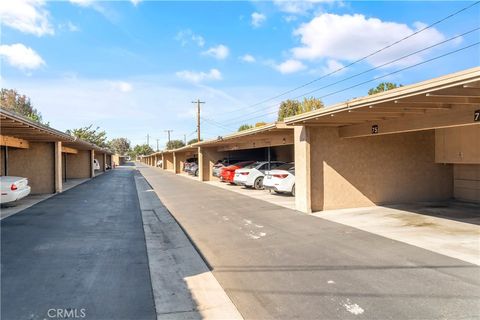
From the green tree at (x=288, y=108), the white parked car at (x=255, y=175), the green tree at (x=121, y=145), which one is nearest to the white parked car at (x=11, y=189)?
the white parked car at (x=255, y=175)

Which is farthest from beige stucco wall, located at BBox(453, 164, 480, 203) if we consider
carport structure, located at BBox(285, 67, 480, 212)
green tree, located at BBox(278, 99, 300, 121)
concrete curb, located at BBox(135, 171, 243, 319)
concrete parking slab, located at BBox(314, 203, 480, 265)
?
green tree, located at BBox(278, 99, 300, 121)

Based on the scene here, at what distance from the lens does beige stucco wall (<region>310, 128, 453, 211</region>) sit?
1171 centimetres

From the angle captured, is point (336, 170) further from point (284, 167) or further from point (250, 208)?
point (284, 167)

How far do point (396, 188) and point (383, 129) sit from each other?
3064 mm

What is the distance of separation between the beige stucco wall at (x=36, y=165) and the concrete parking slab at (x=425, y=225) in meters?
14.5

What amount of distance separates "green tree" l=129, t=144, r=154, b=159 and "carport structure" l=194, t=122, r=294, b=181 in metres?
119

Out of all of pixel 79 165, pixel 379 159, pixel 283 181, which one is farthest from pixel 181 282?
pixel 79 165

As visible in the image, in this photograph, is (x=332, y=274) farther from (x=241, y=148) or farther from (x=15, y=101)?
(x=15, y=101)

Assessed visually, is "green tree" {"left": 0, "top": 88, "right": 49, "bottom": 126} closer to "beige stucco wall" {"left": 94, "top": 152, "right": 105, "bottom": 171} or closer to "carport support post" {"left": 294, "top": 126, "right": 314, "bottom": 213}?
"beige stucco wall" {"left": 94, "top": 152, "right": 105, "bottom": 171}

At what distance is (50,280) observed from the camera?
5355mm

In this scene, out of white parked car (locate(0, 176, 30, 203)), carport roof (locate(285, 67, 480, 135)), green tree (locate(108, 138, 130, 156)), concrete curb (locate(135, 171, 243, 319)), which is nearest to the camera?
concrete curb (locate(135, 171, 243, 319))

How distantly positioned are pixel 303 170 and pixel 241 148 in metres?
12.8

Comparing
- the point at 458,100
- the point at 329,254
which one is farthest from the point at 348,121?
the point at 329,254

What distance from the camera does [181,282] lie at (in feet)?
18.0
